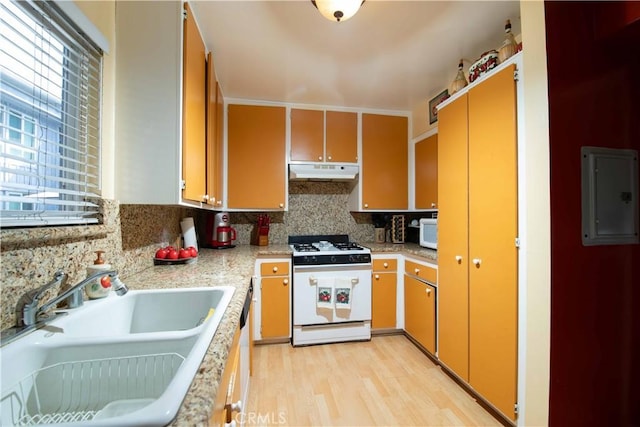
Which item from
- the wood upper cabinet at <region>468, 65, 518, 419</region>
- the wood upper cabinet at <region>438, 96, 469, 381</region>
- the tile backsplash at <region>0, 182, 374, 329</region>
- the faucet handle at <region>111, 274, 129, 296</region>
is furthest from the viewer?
the wood upper cabinet at <region>438, 96, 469, 381</region>

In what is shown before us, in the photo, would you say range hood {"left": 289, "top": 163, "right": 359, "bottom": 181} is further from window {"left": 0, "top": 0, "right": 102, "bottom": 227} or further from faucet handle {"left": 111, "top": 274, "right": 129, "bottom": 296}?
faucet handle {"left": 111, "top": 274, "right": 129, "bottom": 296}

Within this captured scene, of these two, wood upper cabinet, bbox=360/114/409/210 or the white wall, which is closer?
the white wall

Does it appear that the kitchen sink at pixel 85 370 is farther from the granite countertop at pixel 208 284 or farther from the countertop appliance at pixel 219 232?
the countertop appliance at pixel 219 232

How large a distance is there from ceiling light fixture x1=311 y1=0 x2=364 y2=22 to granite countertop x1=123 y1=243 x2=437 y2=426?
142 centimetres

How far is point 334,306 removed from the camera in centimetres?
236

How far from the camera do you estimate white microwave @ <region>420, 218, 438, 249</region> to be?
2311 millimetres

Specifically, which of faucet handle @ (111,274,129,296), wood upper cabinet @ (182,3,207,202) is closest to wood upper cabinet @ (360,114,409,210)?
wood upper cabinet @ (182,3,207,202)

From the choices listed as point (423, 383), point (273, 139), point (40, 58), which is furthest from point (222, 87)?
point (423, 383)

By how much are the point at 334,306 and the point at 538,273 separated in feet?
5.10

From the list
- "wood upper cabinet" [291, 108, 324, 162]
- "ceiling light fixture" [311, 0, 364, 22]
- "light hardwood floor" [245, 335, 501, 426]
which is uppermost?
"ceiling light fixture" [311, 0, 364, 22]

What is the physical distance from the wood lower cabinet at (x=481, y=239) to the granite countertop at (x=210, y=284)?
399 millimetres

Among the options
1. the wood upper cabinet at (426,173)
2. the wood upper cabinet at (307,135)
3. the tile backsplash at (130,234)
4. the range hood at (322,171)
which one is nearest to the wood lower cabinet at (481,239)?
the wood upper cabinet at (426,173)

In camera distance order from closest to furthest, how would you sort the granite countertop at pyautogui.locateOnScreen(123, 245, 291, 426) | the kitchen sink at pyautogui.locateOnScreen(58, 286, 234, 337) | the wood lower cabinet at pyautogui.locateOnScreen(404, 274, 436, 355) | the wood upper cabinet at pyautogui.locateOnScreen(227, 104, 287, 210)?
the granite countertop at pyautogui.locateOnScreen(123, 245, 291, 426)
the kitchen sink at pyautogui.locateOnScreen(58, 286, 234, 337)
the wood lower cabinet at pyautogui.locateOnScreen(404, 274, 436, 355)
the wood upper cabinet at pyautogui.locateOnScreen(227, 104, 287, 210)

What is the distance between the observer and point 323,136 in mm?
2723
